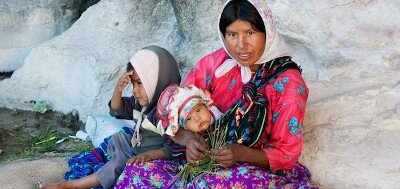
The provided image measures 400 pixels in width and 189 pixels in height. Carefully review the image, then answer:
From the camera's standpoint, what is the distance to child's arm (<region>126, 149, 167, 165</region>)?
158 inches

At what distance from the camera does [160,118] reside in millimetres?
4020

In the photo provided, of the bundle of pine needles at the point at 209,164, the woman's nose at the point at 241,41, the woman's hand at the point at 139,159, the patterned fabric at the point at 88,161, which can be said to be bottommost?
the patterned fabric at the point at 88,161

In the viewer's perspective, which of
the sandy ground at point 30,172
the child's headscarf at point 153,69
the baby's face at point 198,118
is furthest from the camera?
the sandy ground at point 30,172

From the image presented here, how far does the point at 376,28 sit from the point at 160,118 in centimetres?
155

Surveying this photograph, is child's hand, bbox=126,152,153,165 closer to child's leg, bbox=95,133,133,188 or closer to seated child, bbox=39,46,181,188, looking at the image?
seated child, bbox=39,46,181,188

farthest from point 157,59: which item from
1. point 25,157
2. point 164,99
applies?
point 25,157

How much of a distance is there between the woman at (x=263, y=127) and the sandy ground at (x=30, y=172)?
795mm

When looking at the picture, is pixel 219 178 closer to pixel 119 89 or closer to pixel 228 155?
pixel 228 155

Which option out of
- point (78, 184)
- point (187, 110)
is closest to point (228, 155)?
point (187, 110)

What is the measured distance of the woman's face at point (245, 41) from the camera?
3738 millimetres

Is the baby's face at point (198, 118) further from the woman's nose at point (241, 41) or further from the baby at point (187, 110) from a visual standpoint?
the woman's nose at point (241, 41)

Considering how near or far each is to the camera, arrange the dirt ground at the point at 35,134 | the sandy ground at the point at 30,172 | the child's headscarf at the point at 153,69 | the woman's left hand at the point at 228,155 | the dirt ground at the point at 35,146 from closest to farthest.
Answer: the woman's left hand at the point at 228,155, the child's headscarf at the point at 153,69, the sandy ground at the point at 30,172, the dirt ground at the point at 35,146, the dirt ground at the point at 35,134

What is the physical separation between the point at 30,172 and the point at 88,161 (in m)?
0.40

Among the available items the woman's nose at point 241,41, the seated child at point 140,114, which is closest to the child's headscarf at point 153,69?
the seated child at point 140,114
